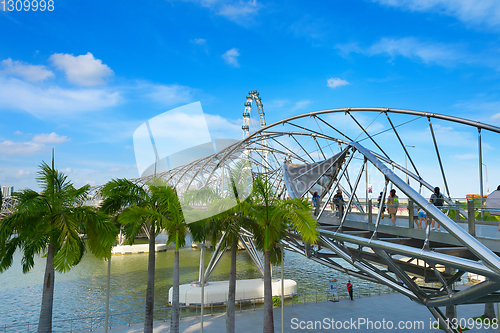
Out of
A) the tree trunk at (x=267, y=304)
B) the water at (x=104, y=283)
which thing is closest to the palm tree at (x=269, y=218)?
the tree trunk at (x=267, y=304)

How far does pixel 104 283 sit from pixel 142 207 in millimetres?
24128

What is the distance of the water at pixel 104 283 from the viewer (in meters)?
28.5

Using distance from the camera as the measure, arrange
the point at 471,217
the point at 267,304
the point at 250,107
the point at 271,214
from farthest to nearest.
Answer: the point at 250,107, the point at 271,214, the point at 267,304, the point at 471,217

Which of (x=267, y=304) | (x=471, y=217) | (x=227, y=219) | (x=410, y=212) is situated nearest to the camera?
(x=471, y=217)

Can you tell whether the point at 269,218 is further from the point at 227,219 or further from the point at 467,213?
the point at 467,213

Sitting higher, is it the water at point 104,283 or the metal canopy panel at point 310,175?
the metal canopy panel at point 310,175

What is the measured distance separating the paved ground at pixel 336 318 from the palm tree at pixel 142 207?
189 inches

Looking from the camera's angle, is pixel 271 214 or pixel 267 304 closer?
pixel 267 304

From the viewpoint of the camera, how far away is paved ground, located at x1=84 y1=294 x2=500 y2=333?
22.4 metres

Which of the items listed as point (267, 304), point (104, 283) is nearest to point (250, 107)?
point (104, 283)

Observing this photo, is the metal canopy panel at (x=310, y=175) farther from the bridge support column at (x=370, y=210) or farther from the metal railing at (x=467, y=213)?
the metal railing at (x=467, y=213)

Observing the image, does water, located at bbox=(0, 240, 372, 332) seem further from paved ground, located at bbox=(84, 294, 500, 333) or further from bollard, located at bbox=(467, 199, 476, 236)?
bollard, located at bbox=(467, 199, 476, 236)

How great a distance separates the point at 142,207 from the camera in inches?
749

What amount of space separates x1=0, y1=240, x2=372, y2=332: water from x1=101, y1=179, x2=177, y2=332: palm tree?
9.18m
